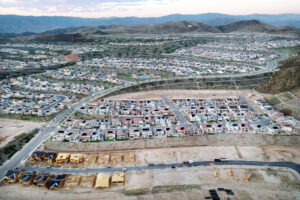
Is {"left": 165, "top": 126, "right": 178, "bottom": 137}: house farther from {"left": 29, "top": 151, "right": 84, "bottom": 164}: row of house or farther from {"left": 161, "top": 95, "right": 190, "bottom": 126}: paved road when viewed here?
{"left": 29, "top": 151, "right": 84, "bottom": 164}: row of house

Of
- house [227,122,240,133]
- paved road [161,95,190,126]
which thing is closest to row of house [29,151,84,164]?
paved road [161,95,190,126]

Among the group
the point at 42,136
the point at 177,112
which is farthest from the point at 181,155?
the point at 42,136

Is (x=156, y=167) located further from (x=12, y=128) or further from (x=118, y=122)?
(x=12, y=128)

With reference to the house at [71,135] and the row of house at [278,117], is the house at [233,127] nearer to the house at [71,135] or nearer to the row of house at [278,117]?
the row of house at [278,117]

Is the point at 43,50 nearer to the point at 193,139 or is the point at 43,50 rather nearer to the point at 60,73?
the point at 60,73

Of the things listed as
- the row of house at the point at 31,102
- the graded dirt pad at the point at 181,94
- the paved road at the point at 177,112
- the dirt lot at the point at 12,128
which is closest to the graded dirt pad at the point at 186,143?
the paved road at the point at 177,112

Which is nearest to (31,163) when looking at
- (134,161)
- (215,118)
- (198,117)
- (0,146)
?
(0,146)
